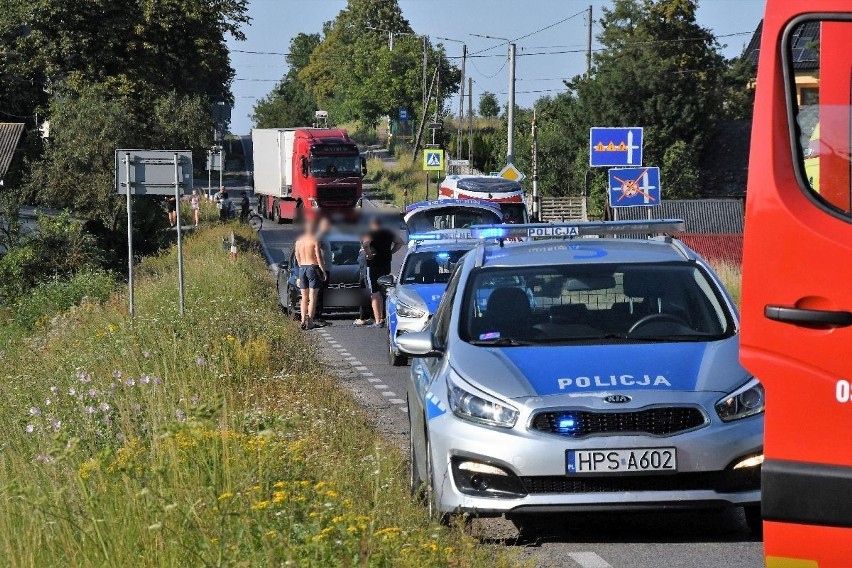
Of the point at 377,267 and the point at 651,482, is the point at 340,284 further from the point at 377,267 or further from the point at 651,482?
the point at 651,482

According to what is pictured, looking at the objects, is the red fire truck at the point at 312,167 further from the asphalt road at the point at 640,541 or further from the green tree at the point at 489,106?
the green tree at the point at 489,106

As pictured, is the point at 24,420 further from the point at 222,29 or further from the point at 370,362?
the point at 222,29

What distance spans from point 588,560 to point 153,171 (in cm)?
1685

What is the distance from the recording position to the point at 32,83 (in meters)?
69.2

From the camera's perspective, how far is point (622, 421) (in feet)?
24.8

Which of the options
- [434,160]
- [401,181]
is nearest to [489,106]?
[401,181]

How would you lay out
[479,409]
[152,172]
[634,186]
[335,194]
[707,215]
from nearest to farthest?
1. [479,409]
2. [152,172]
3. [634,186]
4. [707,215]
5. [335,194]

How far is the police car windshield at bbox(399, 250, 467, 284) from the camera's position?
1948 cm

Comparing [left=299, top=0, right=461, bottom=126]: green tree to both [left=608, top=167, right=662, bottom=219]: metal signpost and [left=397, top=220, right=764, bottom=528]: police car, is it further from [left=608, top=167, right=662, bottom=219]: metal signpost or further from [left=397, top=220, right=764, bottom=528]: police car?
[left=397, top=220, right=764, bottom=528]: police car

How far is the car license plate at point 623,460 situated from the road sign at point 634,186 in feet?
75.6

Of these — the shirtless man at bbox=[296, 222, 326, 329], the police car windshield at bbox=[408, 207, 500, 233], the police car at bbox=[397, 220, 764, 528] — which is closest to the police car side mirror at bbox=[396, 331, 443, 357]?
the police car at bbox=[397, 220, 764, 528]

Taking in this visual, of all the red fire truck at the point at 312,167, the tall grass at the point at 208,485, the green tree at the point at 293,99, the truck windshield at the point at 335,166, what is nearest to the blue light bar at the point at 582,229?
the tall grass at the point at 208,485

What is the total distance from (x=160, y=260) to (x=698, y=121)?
40.0 metres

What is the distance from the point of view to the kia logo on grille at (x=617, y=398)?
7.57m
